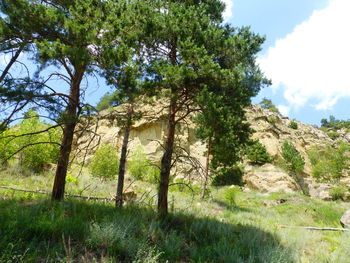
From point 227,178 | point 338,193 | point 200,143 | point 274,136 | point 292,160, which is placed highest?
point 274,136

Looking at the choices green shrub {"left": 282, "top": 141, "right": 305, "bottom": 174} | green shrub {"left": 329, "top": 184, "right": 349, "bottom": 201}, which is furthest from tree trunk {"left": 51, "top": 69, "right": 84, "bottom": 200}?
green shrub {"left": 282, "top": 141, "right": 305, "bottom": 174}

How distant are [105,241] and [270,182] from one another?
24756 millimetres

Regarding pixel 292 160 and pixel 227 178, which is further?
pixel 292 160

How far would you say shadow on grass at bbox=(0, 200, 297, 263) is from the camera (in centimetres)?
356

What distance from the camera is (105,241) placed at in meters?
4.17

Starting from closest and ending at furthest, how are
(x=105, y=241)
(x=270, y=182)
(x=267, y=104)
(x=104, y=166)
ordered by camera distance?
(x=105, y=241) → (x=104, y=166) → (x=270, y=182) → (x=267, y=104)

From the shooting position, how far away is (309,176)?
1513 inches

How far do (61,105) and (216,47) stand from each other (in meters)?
4.92

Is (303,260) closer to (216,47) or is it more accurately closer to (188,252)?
(188,252)

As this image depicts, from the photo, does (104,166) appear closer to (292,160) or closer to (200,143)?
(200,143)

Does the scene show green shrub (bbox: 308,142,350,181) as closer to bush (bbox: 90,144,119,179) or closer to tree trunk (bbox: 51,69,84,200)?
bush (bbox: 90,144,119,179)

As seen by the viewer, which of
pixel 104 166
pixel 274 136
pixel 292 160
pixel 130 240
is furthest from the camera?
pixel 274 136

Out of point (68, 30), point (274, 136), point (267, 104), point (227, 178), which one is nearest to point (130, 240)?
point (68, 30)

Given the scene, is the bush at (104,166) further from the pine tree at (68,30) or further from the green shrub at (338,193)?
the green shrub at (338,193)
